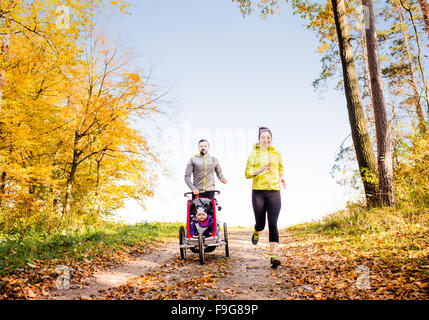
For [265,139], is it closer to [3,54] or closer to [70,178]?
[3,54]

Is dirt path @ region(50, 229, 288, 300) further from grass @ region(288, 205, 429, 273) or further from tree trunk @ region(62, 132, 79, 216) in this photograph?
tree trunk @ region(62, 132, 79, 216)

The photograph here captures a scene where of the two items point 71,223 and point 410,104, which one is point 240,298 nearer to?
point 71,223

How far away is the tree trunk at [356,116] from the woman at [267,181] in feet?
12.3

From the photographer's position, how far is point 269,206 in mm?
5129

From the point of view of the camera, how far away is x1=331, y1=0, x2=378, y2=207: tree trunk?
778 centimetres

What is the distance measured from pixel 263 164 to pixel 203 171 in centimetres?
145

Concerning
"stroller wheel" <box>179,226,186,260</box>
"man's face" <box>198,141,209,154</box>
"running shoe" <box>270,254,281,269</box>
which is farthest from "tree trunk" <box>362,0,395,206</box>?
"stroller wheel" <box>179,226,186,260</box>

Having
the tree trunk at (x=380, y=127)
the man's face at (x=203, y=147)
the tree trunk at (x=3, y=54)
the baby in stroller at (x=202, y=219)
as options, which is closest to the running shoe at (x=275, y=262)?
the baby in stroller at (x=202, y=219)

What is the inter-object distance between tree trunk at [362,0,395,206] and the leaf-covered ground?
2.26 m

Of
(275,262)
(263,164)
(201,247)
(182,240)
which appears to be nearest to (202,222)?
(201,247)

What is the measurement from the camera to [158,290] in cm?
411
